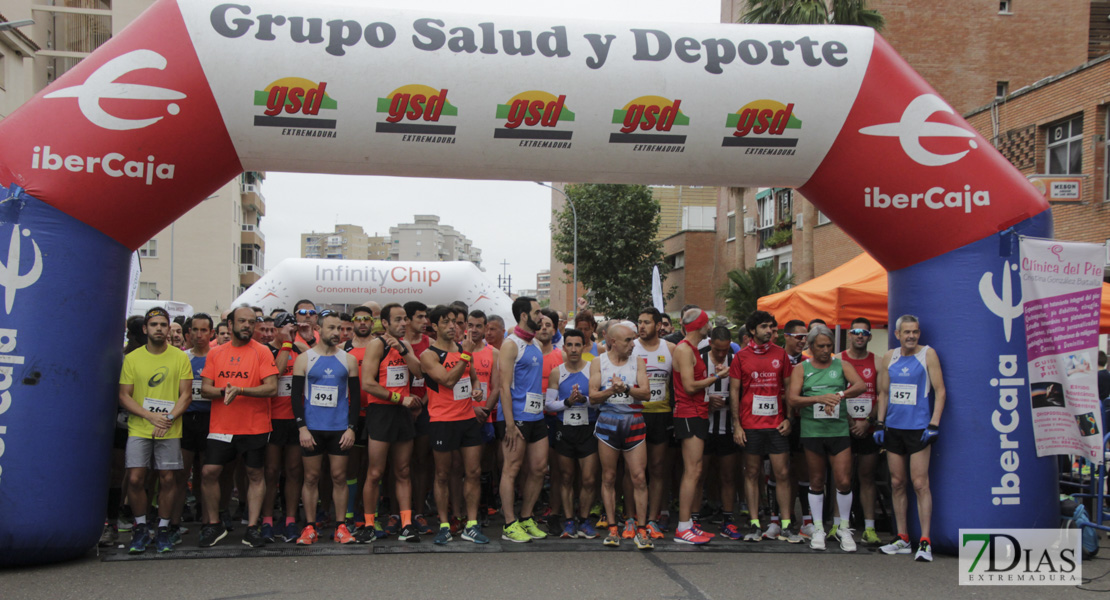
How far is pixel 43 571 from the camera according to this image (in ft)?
19.1

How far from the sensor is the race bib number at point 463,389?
6848mm

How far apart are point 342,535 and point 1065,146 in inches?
591

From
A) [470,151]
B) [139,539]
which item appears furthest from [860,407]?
[139,539]

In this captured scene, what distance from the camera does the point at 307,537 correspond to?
6.72 metres

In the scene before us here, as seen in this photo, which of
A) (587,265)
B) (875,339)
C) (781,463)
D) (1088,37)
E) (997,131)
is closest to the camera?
(781,463)

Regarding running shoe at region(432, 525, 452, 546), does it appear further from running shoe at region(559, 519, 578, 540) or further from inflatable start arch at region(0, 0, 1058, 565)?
inflatable start arch at region(0, 0, 1058, 565)

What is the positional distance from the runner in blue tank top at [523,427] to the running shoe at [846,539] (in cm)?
235

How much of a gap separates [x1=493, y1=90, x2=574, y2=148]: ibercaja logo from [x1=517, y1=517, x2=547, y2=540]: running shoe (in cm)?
301

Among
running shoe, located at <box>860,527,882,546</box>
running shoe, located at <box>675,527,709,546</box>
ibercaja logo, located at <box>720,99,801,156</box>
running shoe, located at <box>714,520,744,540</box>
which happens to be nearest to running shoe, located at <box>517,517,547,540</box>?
running shoe, located at <box>714,520,744,540</box>

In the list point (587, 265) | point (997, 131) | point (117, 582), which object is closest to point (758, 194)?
A: point (587, 265)

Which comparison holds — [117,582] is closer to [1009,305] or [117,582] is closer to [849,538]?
[849,538]

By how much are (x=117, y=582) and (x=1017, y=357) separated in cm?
651

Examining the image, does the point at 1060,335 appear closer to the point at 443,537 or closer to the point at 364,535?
the point at 443,537

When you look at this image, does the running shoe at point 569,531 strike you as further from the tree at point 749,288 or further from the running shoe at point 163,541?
the tree at point 749,288
